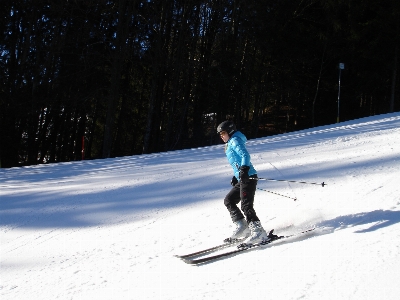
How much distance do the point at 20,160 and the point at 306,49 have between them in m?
20.2

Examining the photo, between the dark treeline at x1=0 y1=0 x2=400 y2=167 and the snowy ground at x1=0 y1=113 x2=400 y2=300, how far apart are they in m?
10.6

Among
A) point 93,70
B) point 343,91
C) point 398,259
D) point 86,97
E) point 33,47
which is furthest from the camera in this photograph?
point 343,91

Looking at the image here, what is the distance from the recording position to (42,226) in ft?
22.1

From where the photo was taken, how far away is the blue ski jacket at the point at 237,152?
498 cm

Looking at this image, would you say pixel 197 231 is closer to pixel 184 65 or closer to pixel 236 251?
pixel 236 251

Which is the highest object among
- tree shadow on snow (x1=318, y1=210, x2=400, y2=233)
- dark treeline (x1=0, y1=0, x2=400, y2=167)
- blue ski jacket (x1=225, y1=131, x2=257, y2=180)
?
dark treeline (x1=0, y1=0, x2=400, y2=167)

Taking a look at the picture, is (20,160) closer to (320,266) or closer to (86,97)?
(86,97)

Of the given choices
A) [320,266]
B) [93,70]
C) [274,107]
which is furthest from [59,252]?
[274,107]

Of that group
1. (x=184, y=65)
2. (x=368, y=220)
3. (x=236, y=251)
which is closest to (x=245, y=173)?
(x=236, y=251)

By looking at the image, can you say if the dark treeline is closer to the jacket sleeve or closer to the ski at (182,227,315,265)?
the jacket sleeve

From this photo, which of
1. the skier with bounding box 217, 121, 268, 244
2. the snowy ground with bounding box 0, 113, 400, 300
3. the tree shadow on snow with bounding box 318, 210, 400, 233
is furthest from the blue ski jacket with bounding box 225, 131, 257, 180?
the tree shadow on snow with bounding box 318, 210, 400, 233

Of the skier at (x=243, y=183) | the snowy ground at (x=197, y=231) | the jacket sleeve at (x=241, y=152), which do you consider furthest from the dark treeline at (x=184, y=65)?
the jacket sleeve at (x=241, y=152)

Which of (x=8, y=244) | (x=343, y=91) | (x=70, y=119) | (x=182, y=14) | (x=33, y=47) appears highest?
(x=182, y=14)

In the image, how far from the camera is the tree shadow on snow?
4.98 m
